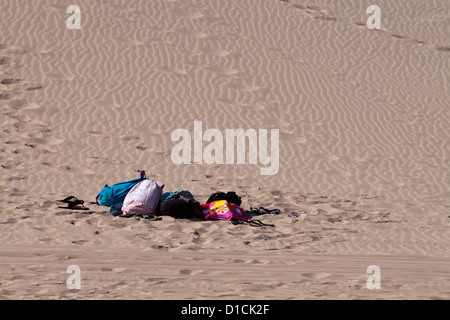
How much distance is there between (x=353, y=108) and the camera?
17.1 m

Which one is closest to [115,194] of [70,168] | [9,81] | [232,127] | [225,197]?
[225,197]

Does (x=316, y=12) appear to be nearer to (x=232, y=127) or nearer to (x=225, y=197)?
(x=232, y=127)

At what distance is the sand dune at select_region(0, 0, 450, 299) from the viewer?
7.48 meters

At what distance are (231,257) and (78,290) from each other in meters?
2.07

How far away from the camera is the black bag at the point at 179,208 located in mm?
9508

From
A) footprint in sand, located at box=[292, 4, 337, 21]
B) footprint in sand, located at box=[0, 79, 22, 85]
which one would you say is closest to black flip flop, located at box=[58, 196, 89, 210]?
footprint in sand, located at box=[0, 79, 22, 85]

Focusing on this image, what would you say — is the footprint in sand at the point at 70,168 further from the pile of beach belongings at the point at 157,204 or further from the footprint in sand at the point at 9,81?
the footprint in sand at the point at 9,81

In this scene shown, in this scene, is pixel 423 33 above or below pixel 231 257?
above

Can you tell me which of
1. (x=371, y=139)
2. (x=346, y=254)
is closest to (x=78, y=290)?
(x=346, y=254)

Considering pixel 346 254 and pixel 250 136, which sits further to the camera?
pixel 250 136

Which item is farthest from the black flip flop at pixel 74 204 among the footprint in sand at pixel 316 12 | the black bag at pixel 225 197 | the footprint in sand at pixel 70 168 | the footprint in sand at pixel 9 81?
the footprint in sand at pixel 316 12

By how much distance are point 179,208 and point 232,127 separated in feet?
19.5

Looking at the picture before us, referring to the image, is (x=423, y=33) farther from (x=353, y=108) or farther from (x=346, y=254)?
(x=346, y=254)

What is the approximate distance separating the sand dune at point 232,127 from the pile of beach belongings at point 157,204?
19 cm
